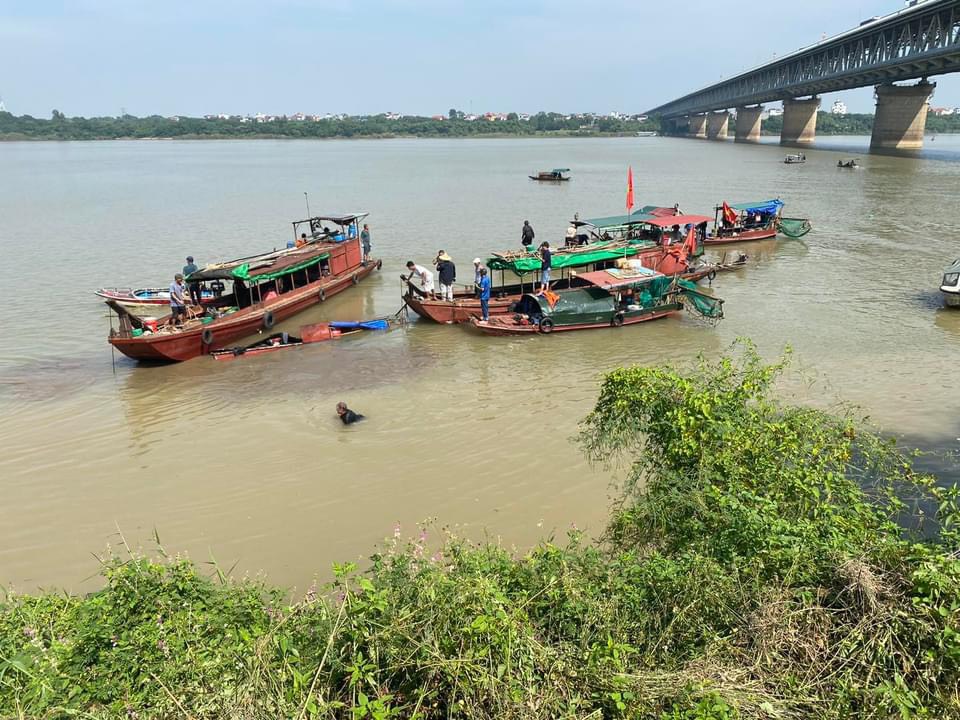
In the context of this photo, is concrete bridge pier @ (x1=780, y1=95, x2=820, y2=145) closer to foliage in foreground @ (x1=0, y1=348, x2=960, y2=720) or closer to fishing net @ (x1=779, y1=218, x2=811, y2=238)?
fishing net @ (x1=779, y1=218, x2=811, y2=238)

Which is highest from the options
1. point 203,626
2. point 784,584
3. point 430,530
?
point 784,584

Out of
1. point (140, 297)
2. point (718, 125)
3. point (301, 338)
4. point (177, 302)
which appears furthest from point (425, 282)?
point (718, 125)

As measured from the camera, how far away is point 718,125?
147875 mm

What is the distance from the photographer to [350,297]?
22188 mm

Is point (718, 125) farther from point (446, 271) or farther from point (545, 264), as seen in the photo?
point (446, 271)

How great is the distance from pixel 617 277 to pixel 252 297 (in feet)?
34.6

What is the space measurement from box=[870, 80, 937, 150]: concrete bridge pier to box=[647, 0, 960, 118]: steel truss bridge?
2.02 meters

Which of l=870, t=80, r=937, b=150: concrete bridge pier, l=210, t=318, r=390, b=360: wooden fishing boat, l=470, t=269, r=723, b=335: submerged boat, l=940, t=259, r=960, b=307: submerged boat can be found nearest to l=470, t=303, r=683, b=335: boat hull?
l=470, t=269, r=723, b=335: submerged boat

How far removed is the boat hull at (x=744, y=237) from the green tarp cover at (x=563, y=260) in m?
10.4

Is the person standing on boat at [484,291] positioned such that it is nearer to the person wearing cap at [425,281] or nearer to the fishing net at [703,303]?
the person wearing cap at [425,281]

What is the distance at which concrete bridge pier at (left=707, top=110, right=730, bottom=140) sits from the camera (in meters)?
148

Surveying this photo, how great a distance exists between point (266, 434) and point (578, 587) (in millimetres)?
8460

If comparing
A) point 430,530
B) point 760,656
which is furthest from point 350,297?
point 760,656

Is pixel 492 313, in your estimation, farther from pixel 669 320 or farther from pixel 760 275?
pixel 760 275
